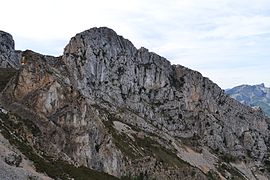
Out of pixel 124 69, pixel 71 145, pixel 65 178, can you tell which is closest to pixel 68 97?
pixel 71 145

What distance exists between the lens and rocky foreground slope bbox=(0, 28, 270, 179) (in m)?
83.1

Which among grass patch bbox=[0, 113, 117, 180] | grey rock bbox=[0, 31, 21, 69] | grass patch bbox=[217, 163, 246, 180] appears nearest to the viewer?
grass patch bbox=[0, 113, 117, 180]

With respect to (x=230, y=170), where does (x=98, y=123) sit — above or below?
above

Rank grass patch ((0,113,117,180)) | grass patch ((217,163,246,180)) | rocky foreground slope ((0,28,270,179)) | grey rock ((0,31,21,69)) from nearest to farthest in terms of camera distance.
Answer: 1. grass patch ((0,113,117,180))
2. rocky foreground slope ((0,28,270,179))
3. grass patch ((217,163,246,180))
4. grey rock ((0,31,21,69))

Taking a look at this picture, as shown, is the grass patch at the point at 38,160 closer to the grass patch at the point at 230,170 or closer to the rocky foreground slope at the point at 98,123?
the rocky foreground slope at the point at 98,123

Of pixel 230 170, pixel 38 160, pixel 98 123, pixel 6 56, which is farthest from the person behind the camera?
pixel 6 56

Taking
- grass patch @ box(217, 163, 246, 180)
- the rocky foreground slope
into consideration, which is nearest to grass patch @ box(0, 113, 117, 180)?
the rocky foreground slope

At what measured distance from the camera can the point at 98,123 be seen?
340 feet

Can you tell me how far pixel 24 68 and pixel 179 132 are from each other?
106683 millimetres

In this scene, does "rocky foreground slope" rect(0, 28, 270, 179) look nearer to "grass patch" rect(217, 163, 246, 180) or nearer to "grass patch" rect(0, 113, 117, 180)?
"grass patch" rect(0, 113, 117, 180)

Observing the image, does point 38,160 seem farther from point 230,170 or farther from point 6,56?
point 6,56

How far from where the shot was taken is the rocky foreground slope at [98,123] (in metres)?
83.1

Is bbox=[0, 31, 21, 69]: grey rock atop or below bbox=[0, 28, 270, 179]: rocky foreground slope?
atop

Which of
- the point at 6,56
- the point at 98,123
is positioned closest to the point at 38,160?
the point at 98,123
